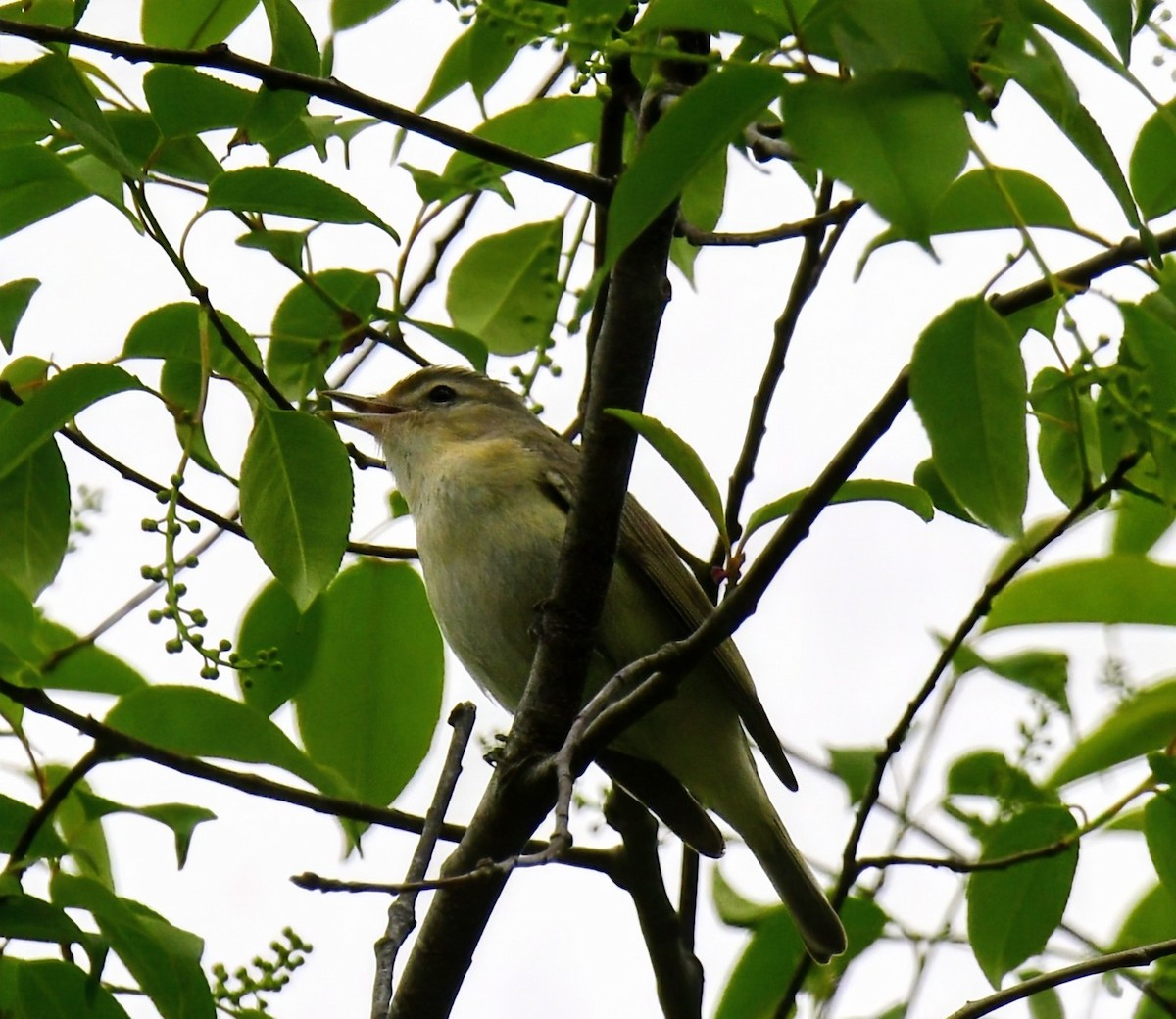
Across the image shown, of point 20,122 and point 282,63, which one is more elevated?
point 20,122

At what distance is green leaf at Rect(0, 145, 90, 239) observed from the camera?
2.42 m

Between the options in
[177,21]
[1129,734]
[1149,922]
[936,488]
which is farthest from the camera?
[1149,922]

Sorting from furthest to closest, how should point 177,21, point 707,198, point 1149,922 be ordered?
1. point 1149,922
2. point 707,198
3. point 177,21

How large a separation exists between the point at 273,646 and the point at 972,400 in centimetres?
172

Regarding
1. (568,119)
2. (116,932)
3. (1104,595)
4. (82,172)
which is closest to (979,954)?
(1104,595)

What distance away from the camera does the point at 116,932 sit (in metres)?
2.43

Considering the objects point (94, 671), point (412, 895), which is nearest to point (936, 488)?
point (412, 895)

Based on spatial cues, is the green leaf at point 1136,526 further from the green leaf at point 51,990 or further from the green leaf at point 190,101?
the green leaf at point 51,990

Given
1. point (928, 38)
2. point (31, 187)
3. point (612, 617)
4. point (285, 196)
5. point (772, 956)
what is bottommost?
point (772, 956)

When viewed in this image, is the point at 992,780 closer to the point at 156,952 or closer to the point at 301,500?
the point at 301,500

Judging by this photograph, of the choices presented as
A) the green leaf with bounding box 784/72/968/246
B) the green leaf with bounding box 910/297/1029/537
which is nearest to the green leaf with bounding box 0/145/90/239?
the green leaf with bounding box 784/72/968/246

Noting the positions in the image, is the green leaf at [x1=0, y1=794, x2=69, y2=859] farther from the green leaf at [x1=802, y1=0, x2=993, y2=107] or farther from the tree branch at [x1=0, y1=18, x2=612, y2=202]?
the green leaf at [x1=802, y1=0, x2=993, y2=107]

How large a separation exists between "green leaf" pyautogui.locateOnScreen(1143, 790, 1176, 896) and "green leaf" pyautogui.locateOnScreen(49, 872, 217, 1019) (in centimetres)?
165

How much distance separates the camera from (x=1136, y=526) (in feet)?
10.9
